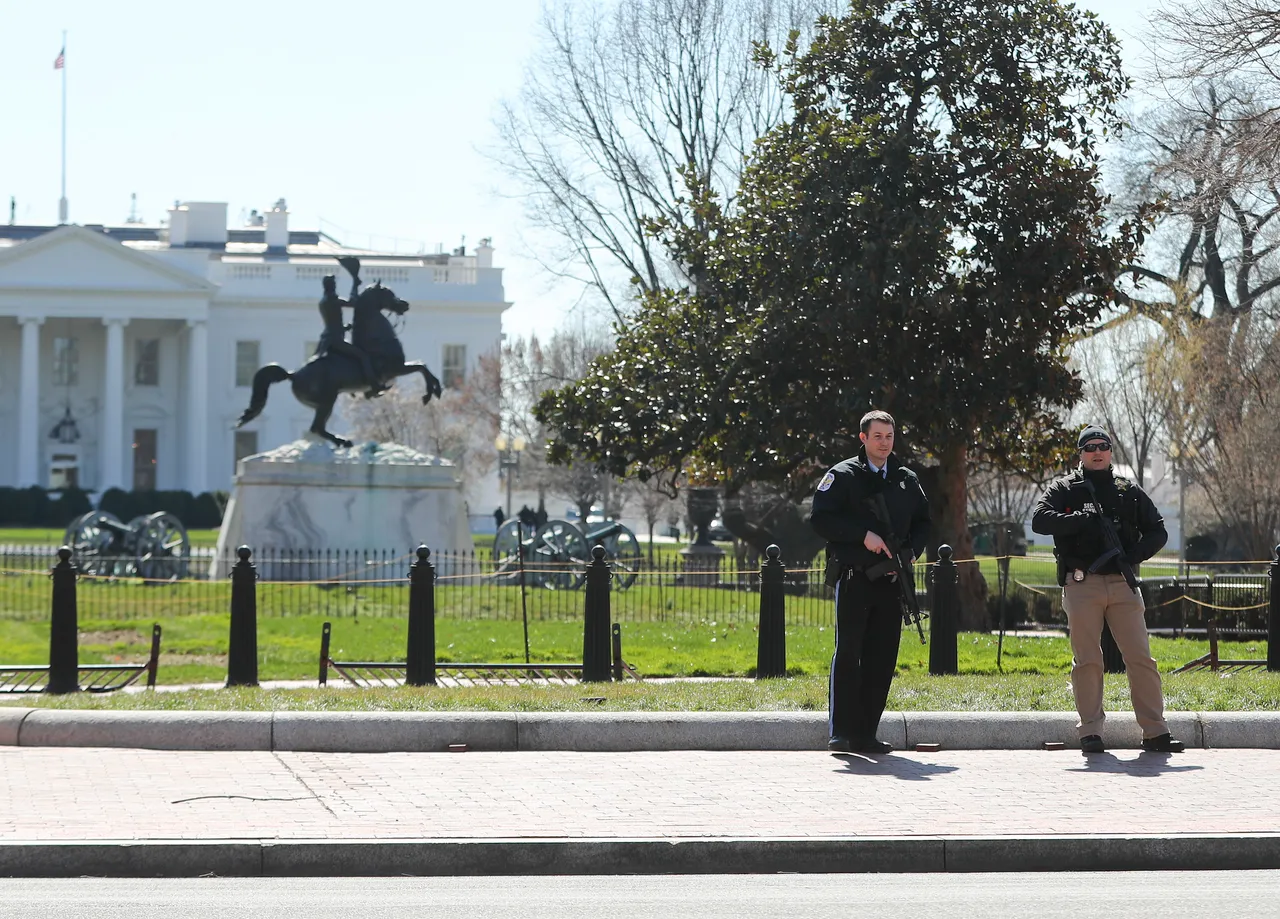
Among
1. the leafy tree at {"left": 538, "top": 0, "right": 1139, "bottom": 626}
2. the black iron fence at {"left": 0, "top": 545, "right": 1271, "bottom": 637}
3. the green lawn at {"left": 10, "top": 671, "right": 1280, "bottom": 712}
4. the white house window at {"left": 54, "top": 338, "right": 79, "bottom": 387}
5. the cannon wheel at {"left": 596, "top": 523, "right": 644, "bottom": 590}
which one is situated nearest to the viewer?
the green lawn at {"left": 10, "top": 671, "right": 1280, "bottom": 712}

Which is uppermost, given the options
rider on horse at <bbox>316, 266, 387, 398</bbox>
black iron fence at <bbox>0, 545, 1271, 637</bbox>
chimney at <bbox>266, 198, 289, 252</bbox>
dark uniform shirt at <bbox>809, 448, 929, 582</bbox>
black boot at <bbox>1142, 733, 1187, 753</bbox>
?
chimney at <bbox>266, 198, 289, 252</bbox>

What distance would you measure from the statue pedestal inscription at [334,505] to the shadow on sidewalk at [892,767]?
18.3 meters

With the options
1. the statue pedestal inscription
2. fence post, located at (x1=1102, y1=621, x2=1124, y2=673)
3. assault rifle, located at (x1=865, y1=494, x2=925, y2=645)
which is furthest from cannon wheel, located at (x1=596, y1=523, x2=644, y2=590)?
assault rifle, located at (x1=865, y1=494, x2=925, y2=645)

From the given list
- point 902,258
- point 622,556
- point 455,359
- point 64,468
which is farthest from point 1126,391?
point 64,468

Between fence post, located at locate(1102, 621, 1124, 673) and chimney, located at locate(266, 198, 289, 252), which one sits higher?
chimney, located at locate(266, 198, 289, 252)

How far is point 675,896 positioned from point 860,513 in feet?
10.1

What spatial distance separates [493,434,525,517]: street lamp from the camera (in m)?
52.2

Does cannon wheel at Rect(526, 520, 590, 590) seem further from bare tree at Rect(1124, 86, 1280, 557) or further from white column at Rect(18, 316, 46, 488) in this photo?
white column at Rect(18, 316, 46, 488)

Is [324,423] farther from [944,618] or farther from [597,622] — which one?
[944,618]

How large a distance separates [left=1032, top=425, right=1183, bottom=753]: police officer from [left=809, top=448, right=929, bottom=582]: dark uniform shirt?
2.34 ft

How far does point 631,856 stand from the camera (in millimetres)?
6941

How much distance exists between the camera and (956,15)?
19.6 meters

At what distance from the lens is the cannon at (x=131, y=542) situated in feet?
95.2

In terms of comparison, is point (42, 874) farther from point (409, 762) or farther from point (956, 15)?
point (956, 15)
